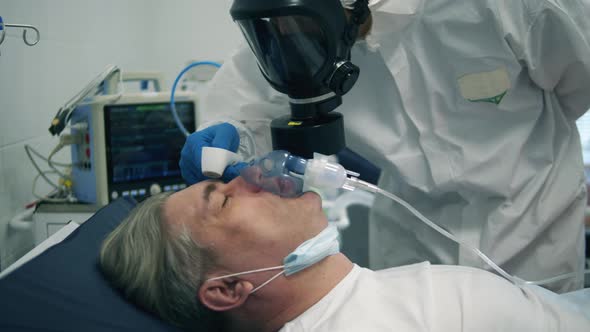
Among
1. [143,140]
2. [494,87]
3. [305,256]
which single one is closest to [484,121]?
[494,87]

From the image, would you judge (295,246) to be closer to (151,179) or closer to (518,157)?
(518,157)

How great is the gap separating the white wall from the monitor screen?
0.78ft

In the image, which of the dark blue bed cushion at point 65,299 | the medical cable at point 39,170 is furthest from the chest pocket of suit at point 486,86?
the medical cable at point 39,170

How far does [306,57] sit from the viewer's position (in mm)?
1093

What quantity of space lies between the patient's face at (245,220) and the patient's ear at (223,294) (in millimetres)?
42

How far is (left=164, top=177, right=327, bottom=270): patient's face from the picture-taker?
1.08 m

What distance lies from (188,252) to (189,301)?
0.12 metres

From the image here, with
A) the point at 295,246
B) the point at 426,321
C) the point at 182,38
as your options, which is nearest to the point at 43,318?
the point at 295,246

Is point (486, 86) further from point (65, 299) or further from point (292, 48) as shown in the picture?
point (65, 299)

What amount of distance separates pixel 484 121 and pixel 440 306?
Answer: 57 cm

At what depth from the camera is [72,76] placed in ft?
6.28

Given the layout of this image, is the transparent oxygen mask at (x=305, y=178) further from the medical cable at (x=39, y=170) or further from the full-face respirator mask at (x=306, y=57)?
the medical cable at (x=39, y=170)

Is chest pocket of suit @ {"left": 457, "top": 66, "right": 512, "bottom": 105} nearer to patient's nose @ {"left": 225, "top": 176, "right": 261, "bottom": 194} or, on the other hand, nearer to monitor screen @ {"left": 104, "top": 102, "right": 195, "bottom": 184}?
patient's nose @ {"left": 225, "top": 176, "right": 261, "bottom": 194}

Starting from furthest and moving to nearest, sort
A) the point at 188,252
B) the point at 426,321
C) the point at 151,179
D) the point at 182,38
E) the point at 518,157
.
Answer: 1. the point at 182,38
2. the point at 151,179
3. the point at 518,157
4. the point at 188,252
5. the point at 426,321
